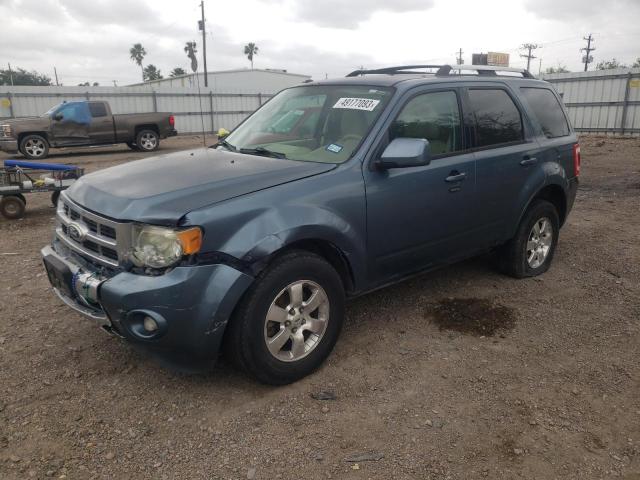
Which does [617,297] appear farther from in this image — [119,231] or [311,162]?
[119,231]

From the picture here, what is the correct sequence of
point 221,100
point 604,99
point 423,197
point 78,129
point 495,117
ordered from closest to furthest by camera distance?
point 423,197
point 495,117
point 78,129
point 604,99
point 221,100

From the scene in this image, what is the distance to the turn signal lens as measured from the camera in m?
Answer: 2.61

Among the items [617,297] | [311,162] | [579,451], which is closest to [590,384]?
[579,451]

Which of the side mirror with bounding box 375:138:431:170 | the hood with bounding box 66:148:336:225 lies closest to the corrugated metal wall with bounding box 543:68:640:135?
the side mirror with bounding box 375:138:431:170

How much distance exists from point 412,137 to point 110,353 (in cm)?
255

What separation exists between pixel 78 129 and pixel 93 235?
14628 millimetres

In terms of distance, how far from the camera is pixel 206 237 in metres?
2.65

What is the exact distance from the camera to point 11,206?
7.29 meters

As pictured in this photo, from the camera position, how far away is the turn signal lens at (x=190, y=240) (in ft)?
8.57

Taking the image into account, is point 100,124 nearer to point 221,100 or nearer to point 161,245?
point 221,100

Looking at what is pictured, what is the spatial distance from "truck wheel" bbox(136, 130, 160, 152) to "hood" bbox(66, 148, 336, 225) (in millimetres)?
14364

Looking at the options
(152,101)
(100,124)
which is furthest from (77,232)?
(152,101)

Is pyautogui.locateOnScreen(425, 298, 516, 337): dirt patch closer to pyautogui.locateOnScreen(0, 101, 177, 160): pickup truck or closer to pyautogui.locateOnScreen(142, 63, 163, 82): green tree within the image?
pyautogui.locateOnScreen(0, 101, 177, 160): pickup truck

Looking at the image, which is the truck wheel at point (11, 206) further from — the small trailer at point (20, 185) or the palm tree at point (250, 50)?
the palm tree at point (250, 50)
